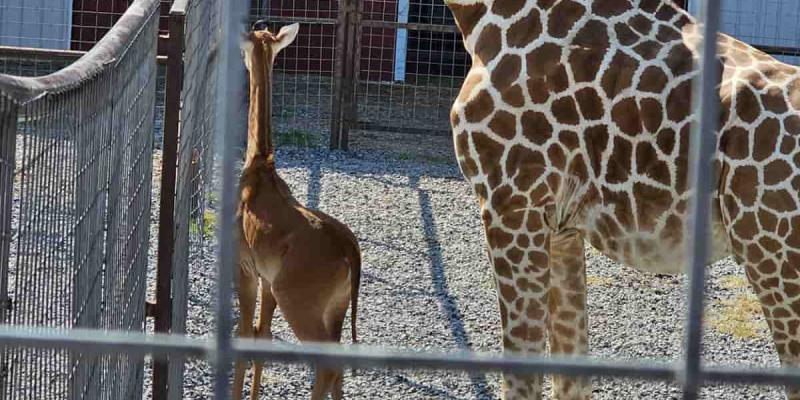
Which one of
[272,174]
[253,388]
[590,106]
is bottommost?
[253,388]

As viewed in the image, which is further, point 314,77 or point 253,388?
point 314,77

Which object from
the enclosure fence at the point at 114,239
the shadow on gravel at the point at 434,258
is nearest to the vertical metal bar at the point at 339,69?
the shadow on gravel at the point at 434,258

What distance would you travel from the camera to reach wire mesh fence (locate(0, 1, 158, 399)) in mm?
2484

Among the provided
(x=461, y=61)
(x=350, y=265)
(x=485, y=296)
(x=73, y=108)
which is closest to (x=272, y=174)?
(x=350, y=265)

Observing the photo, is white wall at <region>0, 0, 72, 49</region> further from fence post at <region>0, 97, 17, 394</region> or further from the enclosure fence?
fence post at <region>0, 97, 17, 394</region>

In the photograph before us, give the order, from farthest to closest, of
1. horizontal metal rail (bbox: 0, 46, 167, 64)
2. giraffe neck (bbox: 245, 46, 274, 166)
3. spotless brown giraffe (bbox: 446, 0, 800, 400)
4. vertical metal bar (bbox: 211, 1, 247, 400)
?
giraffe neck (bbox: 245, 46, 274, 166)
horizontal metal rail (bbox: 0, 46, 167, 64)
spotless brown giraffe (bbox: 446, 0, 800, 400)
vertical metal bar (bbox: 211, 1, 247, 400)

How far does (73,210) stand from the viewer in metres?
2.91

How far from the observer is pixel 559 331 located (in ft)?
17.1

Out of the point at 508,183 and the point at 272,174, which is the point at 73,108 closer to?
the point at 508,183

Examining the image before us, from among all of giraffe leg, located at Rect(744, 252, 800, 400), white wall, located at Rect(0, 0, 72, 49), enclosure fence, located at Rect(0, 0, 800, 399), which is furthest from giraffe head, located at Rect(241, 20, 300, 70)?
white wall, located at Rect(0, 0, 72, 49)

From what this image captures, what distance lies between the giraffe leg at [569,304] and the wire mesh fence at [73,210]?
6.04 ft

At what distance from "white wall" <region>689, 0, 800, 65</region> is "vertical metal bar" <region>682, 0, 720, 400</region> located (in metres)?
14.5

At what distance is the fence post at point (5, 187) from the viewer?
2295 millimetres

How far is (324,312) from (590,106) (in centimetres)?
155
